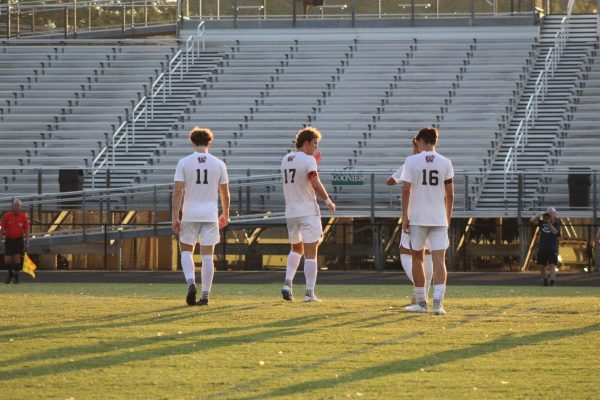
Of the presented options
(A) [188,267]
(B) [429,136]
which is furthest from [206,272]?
(B) [429,136]

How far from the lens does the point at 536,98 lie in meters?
36.4

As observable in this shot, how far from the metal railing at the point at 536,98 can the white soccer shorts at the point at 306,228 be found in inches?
592

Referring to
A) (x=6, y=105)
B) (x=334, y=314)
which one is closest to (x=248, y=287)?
(x=334, y=314)

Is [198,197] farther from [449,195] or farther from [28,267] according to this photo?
[28,267]

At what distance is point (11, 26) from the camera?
147 feet

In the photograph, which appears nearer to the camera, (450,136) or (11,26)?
(450,136)

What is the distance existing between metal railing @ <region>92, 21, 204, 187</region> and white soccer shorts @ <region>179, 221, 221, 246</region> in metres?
17.8

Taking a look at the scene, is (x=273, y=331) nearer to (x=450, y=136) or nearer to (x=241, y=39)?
(x=450, y=136)

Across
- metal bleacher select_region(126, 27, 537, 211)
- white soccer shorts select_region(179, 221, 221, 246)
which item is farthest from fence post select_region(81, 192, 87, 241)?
white soccer shorts select_region(179, 221, 221, 246)

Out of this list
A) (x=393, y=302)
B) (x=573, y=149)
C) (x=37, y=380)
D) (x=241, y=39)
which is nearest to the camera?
(x=37, y=380)

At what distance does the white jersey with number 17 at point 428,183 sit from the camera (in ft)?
47.4

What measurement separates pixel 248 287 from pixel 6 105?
18149 millimetres

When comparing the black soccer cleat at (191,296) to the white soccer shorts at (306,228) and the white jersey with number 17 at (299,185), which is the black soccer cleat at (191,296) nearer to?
the white soccer shorts at (306,228)

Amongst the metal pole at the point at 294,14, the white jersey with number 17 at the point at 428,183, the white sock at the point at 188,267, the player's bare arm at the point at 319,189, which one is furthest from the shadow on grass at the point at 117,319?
the metal pole at the point at 294,14
